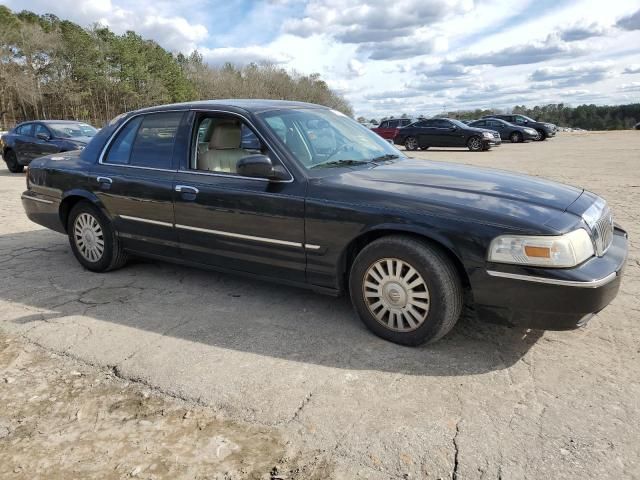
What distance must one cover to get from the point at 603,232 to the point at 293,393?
2.23 metres

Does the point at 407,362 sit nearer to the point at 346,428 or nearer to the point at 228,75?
the point at 346,428

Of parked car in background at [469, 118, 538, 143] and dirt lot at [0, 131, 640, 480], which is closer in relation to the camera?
dirt lot at [0, 131, 640, 480]

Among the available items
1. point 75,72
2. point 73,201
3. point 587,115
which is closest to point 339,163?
point 73,201

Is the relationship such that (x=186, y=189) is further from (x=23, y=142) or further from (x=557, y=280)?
(x=23, y=142)

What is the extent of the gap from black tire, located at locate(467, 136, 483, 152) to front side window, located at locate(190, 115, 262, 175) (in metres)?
19.2

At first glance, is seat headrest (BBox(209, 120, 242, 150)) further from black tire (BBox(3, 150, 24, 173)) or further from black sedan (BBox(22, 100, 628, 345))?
black tire (BBox(3, 150, 24, 173))

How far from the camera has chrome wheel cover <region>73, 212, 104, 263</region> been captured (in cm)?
502

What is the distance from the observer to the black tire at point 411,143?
23547 millimetres

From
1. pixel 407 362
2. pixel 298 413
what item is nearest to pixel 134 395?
pixel 298 413

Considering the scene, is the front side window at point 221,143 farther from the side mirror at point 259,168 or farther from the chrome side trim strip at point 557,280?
the chrome side trim strip at point 557,280

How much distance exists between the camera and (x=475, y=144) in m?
21.9

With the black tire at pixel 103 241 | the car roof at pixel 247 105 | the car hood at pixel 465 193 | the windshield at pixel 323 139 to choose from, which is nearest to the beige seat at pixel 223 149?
the car roof at pixel 247 105

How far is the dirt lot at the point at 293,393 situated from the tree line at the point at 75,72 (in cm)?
4958

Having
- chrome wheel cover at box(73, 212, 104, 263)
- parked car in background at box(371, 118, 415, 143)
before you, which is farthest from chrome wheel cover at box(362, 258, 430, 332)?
parked car in background at box(371, 118, 415, 143)
